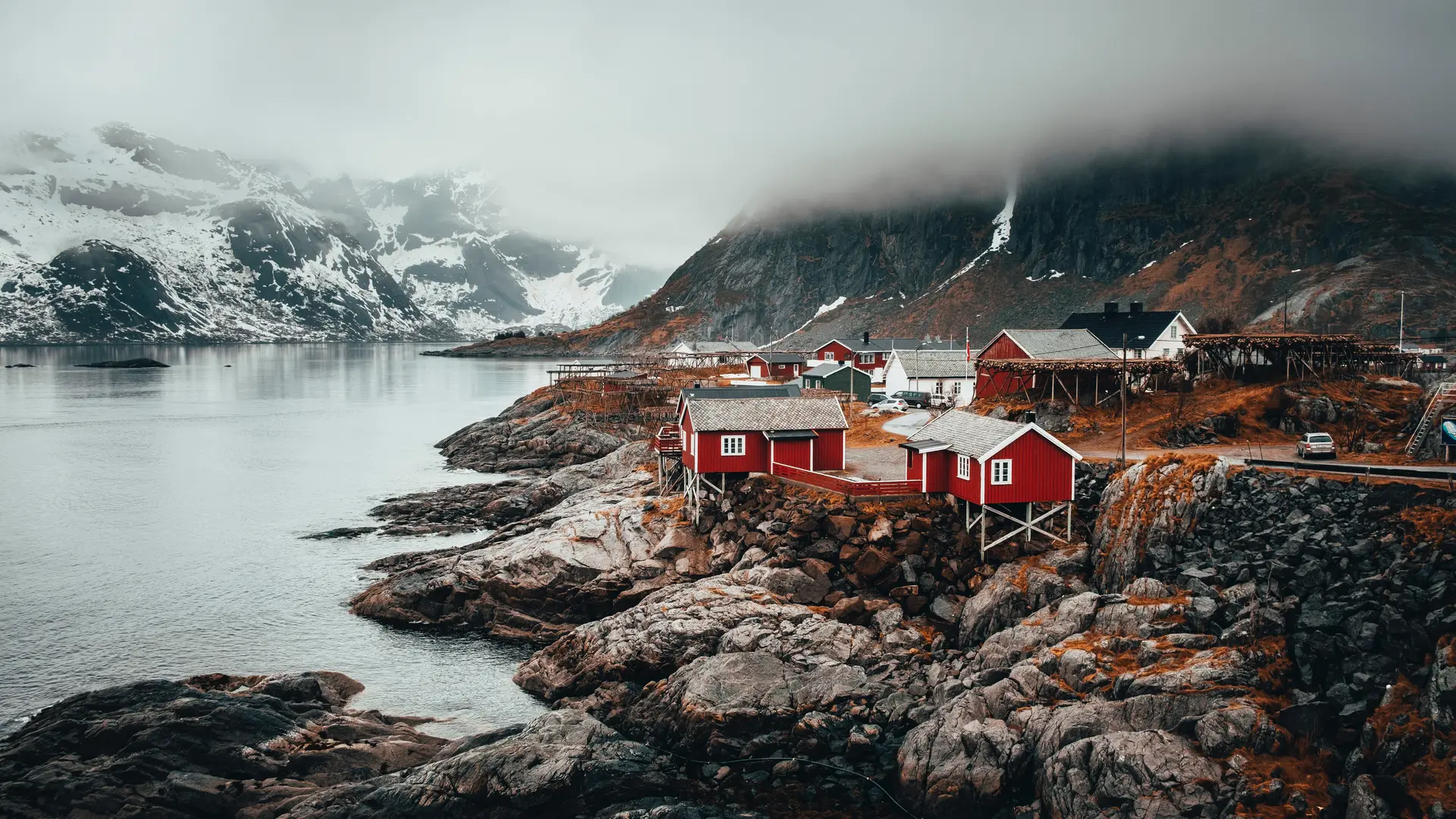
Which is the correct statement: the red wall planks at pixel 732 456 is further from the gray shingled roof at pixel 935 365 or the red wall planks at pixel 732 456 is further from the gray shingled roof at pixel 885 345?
the gray shingled roof at pixel 885 345

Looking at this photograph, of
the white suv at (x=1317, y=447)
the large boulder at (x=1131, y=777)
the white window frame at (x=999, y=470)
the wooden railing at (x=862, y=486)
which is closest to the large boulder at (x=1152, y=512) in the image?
the white window frame at (x=999, y=470)

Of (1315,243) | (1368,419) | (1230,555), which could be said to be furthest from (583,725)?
(1315,243)

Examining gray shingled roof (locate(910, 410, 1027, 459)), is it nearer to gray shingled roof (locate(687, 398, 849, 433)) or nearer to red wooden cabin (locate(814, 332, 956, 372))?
gray shingled roof (locate(687, 398, 849, 433))

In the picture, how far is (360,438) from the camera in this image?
332ft

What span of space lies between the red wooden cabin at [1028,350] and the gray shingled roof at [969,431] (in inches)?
924

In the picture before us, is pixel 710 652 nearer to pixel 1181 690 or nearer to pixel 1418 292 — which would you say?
pixel 1181 690

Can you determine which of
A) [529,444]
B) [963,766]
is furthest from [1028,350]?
[529,444]

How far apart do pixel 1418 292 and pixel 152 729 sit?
15499 cm

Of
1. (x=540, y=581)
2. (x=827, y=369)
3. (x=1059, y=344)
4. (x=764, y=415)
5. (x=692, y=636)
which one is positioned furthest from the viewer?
(x=827, y=369)

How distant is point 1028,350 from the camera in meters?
62.2

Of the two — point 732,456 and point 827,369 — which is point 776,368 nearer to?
point 827,369

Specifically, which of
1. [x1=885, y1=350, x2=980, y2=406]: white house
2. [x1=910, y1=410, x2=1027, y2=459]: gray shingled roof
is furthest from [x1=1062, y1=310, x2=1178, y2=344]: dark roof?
[x1=910, y1=410, x2=1027, y2=459]: gray shingled roof

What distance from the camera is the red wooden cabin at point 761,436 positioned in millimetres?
41406

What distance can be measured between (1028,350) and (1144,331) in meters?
13.2
